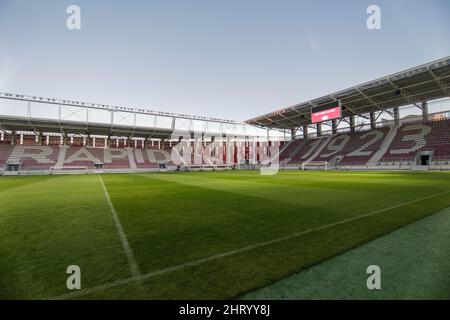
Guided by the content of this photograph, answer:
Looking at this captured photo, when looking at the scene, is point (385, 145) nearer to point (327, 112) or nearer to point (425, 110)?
point (425, 110)

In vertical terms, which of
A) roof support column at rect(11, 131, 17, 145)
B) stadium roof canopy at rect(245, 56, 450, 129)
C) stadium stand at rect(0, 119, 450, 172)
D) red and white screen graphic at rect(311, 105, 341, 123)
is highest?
stadium roof canopy at rect(245, 56, 450, 129)

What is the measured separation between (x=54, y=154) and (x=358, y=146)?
5892 cm

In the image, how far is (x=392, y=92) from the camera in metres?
32.7

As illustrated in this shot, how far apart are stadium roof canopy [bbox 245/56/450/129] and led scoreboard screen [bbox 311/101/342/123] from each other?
109 inches

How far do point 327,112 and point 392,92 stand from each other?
10.1 metres

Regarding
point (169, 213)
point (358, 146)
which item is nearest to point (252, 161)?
point (358, 146)

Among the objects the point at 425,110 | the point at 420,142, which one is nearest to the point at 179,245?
the point at 420,142

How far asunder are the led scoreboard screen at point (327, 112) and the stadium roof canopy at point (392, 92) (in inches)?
109

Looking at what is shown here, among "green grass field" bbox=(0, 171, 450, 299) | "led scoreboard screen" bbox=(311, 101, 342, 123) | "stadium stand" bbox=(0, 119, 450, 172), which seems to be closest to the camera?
"green grass field" bbox=(0, 171, 450, 299)

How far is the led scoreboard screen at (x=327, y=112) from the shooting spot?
31.7 metres

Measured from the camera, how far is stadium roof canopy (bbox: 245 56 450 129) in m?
26.7

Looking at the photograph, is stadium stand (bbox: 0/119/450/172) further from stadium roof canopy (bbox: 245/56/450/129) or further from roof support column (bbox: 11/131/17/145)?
stadium roof canopy (bbox: 245/56/450/129)

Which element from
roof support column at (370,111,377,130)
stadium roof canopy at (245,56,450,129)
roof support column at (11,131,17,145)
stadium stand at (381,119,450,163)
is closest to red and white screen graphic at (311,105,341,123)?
stadium roof canopy at (245,56,450,129)

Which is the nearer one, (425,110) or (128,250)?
(128,250)
